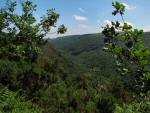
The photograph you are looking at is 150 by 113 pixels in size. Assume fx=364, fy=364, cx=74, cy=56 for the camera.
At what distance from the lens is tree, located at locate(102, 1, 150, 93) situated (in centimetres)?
512

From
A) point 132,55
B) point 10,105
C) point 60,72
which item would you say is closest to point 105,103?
point 60,72

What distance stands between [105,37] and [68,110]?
102ft

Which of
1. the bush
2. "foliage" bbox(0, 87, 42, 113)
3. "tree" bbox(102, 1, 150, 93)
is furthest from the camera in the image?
the bush

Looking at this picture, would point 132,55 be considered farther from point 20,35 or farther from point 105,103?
point 105,103

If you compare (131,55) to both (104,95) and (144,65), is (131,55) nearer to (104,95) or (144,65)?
(144,65)

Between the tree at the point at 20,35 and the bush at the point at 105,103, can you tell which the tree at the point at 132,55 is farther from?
the bush at the point at 105,103

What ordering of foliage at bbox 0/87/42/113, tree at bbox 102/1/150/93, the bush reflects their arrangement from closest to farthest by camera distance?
tree at bbox 102/1/150/93 < foliage at bbox 0/87/42/113 < the bush

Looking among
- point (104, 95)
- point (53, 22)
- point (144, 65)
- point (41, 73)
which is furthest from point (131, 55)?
point (104, 95)

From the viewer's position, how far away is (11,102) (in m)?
19.5

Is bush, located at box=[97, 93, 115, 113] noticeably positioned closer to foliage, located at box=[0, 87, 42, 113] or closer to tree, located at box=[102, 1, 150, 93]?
foliage, located at box=[0, 87, 42, 113]

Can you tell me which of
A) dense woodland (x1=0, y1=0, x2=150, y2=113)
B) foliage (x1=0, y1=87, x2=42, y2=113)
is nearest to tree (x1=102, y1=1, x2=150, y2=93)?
dense woodland (x1=0, y1=0, x2=150, y2=113)

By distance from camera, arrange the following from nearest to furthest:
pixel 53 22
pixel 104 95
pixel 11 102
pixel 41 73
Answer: pixel 11 102 < pixel 53 22 < pixel 41 73 < pixel 104 95

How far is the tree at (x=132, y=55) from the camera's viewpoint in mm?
5121

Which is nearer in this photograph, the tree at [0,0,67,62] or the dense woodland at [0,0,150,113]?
the dense woodland at [0,0,150,113]
